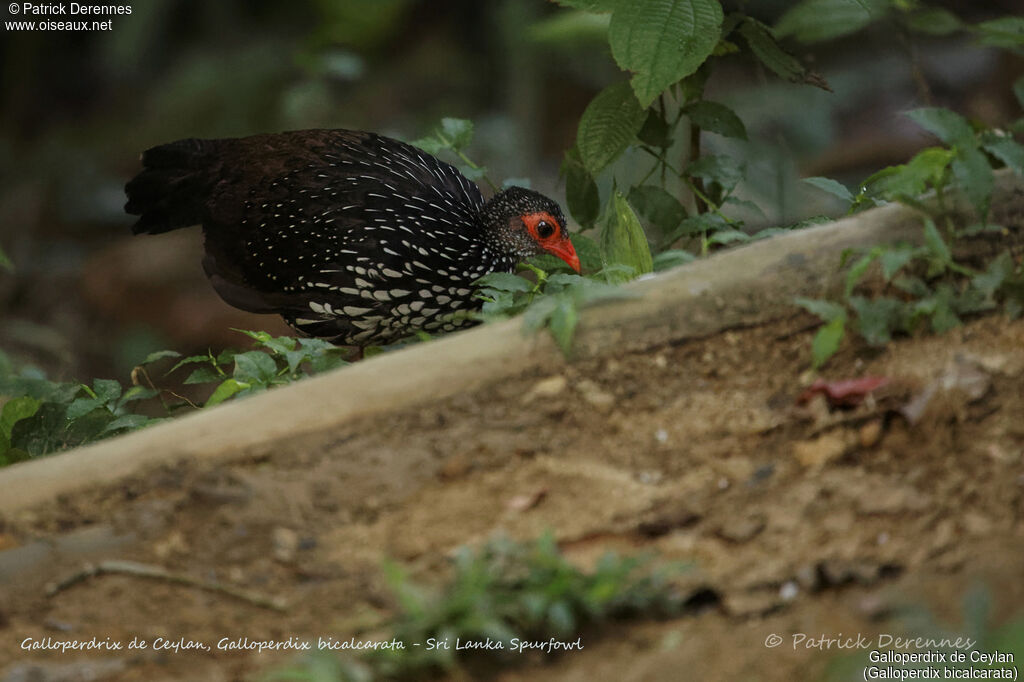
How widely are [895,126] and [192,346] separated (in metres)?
5.61

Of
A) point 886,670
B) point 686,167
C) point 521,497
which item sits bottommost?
point 886,670

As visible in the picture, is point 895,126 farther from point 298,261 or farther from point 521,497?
point 521,497

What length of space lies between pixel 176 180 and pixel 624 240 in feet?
7.22

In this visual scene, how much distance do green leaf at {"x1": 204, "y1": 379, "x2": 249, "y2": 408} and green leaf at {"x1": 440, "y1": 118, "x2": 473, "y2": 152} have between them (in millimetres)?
1556

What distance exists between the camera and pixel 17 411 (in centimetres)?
335

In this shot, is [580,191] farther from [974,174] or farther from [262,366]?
Answer: [974,174]

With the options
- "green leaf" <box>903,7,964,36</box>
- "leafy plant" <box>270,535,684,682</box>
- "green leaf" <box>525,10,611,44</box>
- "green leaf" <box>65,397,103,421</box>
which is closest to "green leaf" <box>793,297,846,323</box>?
"leafy plant" <box>270,535,684,682</box>

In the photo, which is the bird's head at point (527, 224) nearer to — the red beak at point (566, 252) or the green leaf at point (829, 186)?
the red beak at point (566, 252)

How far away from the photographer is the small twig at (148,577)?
216 centimetres

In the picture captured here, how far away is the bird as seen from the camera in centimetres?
410

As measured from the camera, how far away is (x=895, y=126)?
8086 millimetres

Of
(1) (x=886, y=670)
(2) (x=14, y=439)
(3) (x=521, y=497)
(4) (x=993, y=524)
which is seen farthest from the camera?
(2) (x=14, y=439)

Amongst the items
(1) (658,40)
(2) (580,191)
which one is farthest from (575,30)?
(1) (658,40)

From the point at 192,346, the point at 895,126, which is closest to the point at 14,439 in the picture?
the point at 192,346
